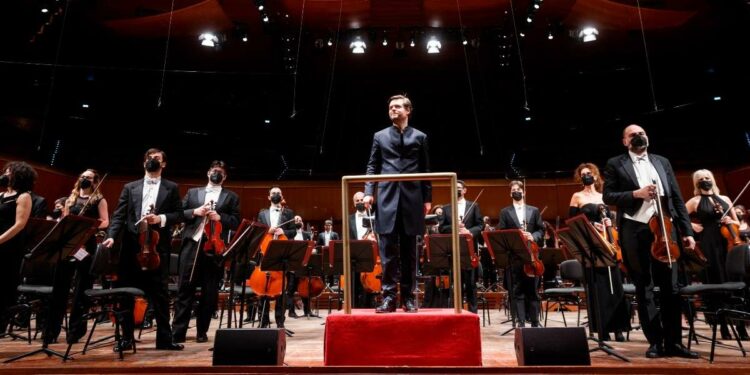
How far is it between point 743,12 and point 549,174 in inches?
237

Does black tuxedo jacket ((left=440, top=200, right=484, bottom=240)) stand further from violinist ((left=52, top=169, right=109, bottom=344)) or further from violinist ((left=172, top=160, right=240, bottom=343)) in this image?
violinist ((left=52, top=169, right=109, bottom=344))

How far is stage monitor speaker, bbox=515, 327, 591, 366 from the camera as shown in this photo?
289 centimetres

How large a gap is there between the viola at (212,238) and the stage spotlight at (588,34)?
7.91m

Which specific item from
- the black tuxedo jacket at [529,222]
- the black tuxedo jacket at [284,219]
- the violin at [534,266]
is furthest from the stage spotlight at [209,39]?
the violin at [534,266]

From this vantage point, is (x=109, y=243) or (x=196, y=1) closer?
(x=109, y=243)

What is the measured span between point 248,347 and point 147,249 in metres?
1.81

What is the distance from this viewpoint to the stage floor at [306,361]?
2.82 meters

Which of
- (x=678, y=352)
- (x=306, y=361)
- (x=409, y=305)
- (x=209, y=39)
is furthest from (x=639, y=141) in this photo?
(x=209, y=39)

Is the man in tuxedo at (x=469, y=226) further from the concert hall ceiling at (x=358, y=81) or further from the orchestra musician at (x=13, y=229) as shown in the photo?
the orchestra musician at (x=13, y=229)

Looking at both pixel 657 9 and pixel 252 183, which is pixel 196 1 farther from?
pixel 657 9

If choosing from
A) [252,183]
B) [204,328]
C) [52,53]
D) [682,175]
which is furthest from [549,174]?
[52,53]

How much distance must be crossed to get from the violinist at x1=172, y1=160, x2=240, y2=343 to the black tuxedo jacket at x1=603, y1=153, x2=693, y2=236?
359 cm

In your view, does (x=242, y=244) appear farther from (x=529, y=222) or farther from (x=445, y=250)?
(x=529, y=222)

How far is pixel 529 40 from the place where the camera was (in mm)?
10523
